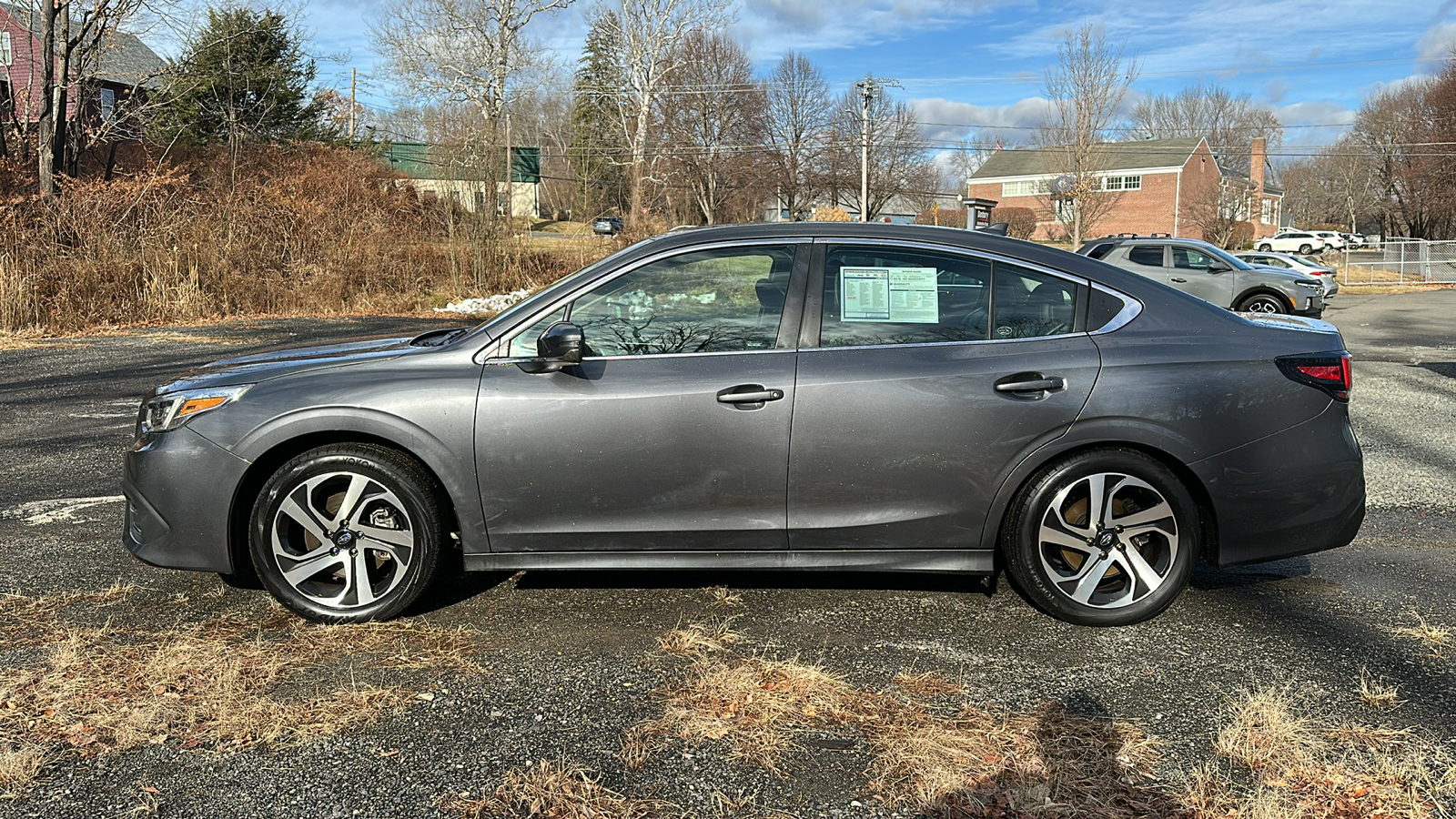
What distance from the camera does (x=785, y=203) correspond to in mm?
56344

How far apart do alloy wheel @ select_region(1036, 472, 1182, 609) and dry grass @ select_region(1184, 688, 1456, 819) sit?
0.81 m

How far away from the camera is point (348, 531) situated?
4.11m

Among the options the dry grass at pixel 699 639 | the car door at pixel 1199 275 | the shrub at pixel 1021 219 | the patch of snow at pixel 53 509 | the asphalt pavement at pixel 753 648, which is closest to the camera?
the asphalt pavement at pixel 753 648

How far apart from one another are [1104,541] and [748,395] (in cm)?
150

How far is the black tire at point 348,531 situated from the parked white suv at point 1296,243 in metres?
65.4

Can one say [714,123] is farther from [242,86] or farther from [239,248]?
[239,248]

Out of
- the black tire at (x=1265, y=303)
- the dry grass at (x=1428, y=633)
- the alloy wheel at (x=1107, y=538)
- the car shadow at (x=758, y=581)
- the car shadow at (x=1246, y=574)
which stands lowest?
the dry grass at (x=1428, y=633)

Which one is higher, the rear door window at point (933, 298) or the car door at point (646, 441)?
the rear door window at point (933, 298)

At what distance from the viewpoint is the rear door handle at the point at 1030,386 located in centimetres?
404

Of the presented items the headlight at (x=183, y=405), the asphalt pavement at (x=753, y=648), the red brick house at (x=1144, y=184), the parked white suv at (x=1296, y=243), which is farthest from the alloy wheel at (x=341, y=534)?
the parked white suv at (x=1296, y=243)

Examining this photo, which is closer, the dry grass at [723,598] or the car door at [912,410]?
the car door at [912,410]

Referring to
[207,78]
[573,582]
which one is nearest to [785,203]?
[207,78]

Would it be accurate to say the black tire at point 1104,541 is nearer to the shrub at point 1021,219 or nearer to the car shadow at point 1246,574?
the car shadow at point 1246,574

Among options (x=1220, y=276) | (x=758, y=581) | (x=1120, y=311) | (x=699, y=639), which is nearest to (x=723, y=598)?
(x=758, y=581)
